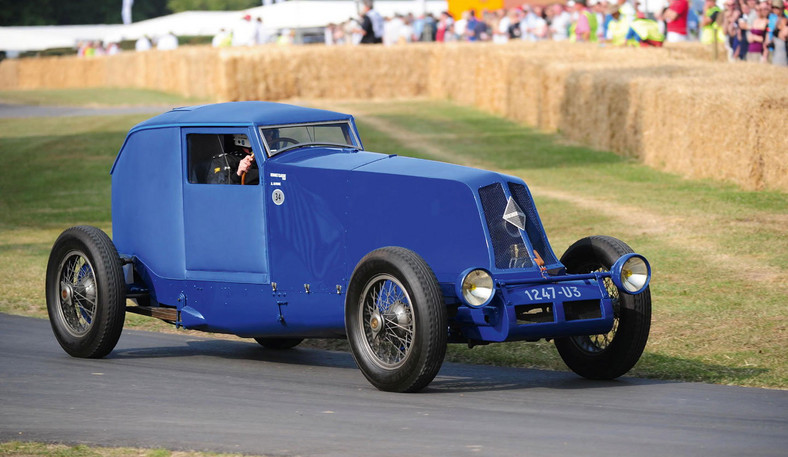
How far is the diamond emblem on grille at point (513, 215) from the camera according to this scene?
7.41 meters

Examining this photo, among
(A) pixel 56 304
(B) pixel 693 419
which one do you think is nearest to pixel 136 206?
(A) pixel 56 304

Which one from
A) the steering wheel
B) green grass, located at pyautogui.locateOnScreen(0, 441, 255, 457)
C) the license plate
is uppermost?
the steering wheel

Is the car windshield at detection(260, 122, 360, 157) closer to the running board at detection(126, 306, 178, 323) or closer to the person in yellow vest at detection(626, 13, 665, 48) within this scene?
the running board at detection(126, 306, 178, 323)

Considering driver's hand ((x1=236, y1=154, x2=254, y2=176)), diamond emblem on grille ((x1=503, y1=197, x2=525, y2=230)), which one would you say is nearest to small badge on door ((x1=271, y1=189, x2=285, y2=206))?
driver's hand ((x1=236, y1=154, x2=254, y2=176))

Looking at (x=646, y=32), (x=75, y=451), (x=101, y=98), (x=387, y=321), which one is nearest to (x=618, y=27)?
(x=646, y=32)

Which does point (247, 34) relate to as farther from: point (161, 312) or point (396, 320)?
point (396, 320)

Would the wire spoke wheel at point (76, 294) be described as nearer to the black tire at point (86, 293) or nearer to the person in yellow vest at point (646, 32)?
the black tire at point (86, 293)

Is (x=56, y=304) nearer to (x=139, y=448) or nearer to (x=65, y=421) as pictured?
(x=65, y=421)

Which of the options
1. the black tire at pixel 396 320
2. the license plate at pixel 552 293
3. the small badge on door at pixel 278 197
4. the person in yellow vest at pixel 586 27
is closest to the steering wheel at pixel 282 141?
the small badge on door at pixel 278 197

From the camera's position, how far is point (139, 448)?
19.7 feet

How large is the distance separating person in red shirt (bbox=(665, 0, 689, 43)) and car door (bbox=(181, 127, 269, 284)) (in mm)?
21732

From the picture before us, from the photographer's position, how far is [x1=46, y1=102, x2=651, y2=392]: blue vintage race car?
711 centimetres

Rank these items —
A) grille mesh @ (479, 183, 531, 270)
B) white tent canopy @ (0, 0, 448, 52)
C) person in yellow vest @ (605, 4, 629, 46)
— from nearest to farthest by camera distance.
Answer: grille mesh @ (479, 183, 531, 270) < person in yellow vest @ (605, 4, 629, 46) < white tent canopy @ (0, 0, 448, 52)

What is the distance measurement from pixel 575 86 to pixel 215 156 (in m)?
17.7
